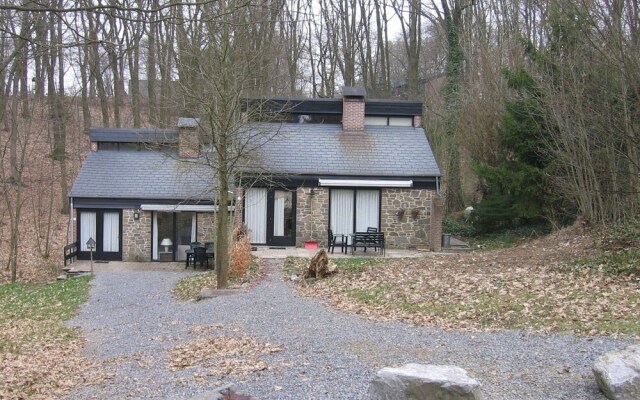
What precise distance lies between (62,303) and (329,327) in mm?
7967

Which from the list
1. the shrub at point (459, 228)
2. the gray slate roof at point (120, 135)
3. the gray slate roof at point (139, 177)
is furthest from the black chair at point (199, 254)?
the shrub at point (459, 228)

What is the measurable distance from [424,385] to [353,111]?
19124mm

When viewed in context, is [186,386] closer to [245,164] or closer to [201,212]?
[245,164]

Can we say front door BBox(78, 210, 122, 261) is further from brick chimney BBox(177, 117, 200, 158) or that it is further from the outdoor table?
brick chimney BBox(177, 117, 200, 158)

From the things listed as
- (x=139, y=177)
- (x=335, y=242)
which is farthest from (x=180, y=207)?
(x=335, y=242)

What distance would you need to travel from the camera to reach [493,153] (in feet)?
77.5

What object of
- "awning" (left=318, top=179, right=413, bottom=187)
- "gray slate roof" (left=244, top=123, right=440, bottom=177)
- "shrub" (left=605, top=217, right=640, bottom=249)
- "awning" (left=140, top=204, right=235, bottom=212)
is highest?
"gray slate roof" (left=244, top=123, right=440, bottom=177)

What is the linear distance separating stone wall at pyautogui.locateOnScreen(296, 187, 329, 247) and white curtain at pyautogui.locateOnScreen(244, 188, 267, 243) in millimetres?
1188

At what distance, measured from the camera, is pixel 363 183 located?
2070cm

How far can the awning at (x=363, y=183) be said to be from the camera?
20.7 metres

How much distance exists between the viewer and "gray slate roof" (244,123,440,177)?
69.3 feet

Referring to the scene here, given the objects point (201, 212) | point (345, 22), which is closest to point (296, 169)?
point (201, 212)

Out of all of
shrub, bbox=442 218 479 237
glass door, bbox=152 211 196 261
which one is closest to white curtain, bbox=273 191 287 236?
glass door, bbox=152 211 196 261

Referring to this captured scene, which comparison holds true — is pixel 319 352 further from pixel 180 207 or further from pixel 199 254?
pixel 180 207
